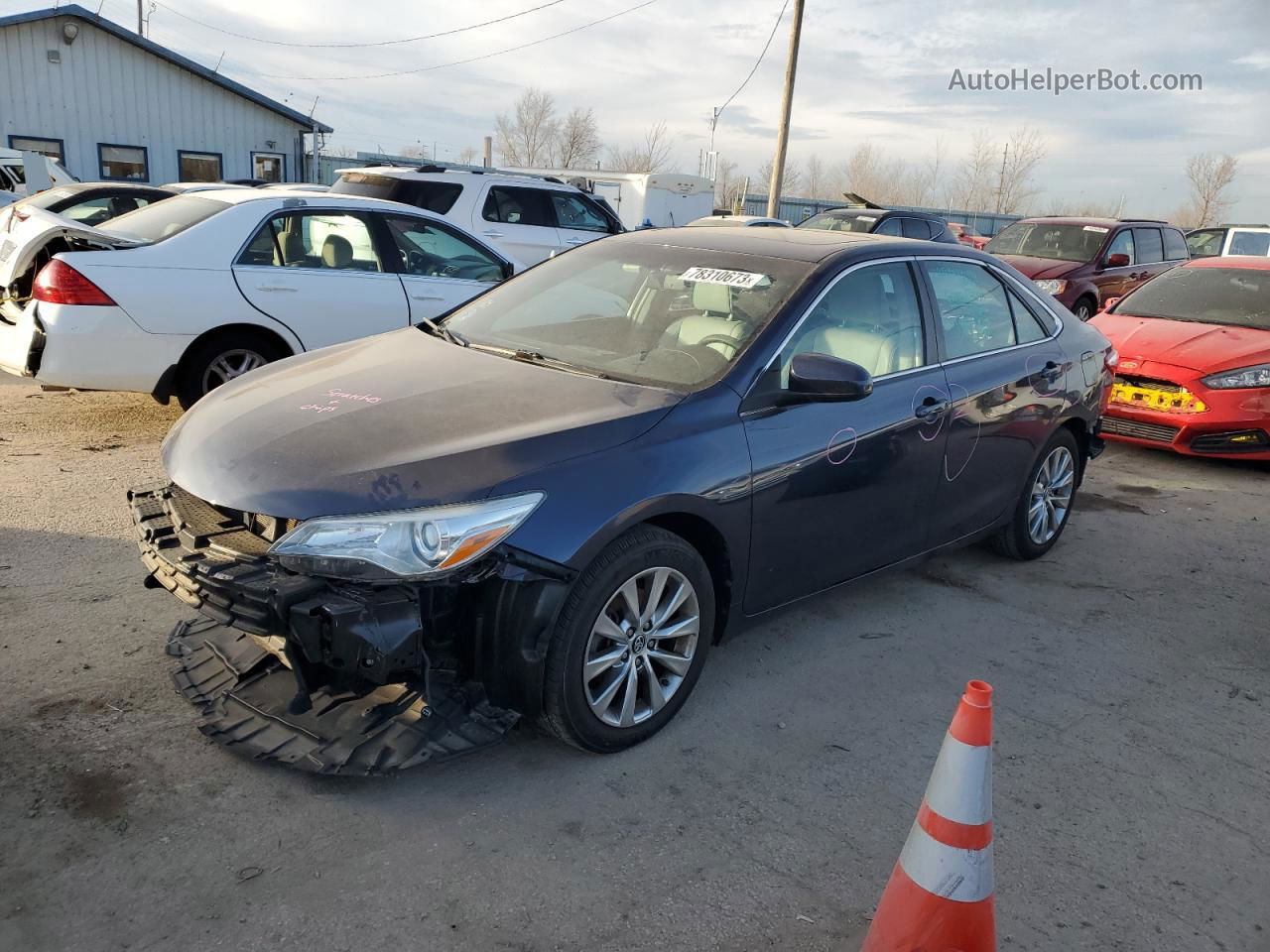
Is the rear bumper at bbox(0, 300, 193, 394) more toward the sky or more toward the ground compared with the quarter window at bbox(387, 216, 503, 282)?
more toward the ground

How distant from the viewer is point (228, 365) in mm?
6414

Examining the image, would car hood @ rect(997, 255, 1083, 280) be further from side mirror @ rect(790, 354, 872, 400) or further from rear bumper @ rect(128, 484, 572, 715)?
rear bumper @ rect(128, 484, 572, 715)

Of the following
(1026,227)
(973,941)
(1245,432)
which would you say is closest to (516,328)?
(973,941)

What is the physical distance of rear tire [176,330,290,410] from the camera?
6.23 metres

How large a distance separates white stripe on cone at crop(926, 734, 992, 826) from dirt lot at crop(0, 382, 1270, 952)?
0.51 meters

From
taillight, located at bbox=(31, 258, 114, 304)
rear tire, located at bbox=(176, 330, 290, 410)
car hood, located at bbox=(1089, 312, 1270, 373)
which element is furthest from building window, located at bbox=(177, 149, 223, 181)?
car hood, located at bbox=(1089, 312, 1270, 373)

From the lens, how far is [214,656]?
345 centimetres

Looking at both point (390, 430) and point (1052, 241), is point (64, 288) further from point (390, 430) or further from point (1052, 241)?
point (1052, 241)

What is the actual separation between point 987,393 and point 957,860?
8.96 ft

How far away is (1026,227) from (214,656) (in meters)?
13.7

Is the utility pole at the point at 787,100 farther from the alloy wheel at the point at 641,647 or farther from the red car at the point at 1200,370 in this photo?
the alloy wheel at the point at 641,647

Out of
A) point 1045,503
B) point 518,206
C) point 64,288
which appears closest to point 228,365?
point 64,288

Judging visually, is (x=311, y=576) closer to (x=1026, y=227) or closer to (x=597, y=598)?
(x=597, y=598)

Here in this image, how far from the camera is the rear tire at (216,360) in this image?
20.5ft
